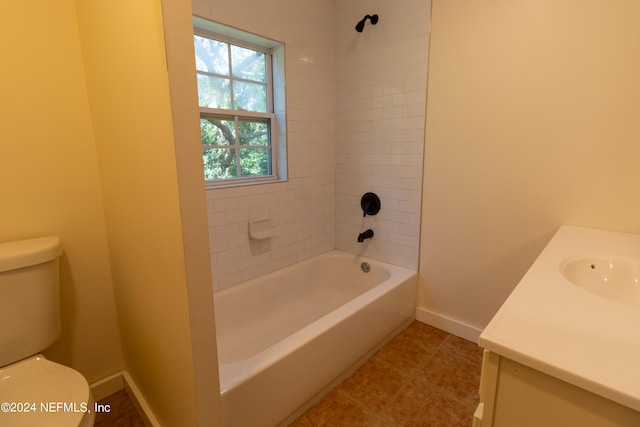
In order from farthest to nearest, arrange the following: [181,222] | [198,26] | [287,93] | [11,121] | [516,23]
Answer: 1. [287,93]
2. [198,26]
3. [516,23]
4. [11,121]
5. [181,222]

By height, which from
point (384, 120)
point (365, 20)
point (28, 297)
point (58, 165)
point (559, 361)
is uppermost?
point (365, 20)

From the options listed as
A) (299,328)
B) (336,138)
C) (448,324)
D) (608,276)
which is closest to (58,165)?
(299,328)

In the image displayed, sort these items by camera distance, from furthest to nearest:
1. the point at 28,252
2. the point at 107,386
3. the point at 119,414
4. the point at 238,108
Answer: the point at 238,108 < the point at 107,386 < the point at 119,414 < the point at 28,252

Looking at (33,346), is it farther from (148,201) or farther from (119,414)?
(148,201)

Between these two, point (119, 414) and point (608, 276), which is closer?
point (608, 276)

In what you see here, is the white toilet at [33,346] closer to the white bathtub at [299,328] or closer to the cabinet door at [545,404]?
the white bathtub at [299,328]

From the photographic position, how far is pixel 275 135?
236 centimetres

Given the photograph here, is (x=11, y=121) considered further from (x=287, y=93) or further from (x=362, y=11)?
(x=362, y=11)

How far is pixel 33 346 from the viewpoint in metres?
1.28

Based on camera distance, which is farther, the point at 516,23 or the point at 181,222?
the point at 516,23

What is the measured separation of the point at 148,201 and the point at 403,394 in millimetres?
1593

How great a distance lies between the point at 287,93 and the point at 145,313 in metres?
1.69

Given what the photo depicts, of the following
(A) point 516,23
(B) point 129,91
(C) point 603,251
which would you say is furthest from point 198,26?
(C) point 603,251

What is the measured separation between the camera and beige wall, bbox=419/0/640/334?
1486 mm
